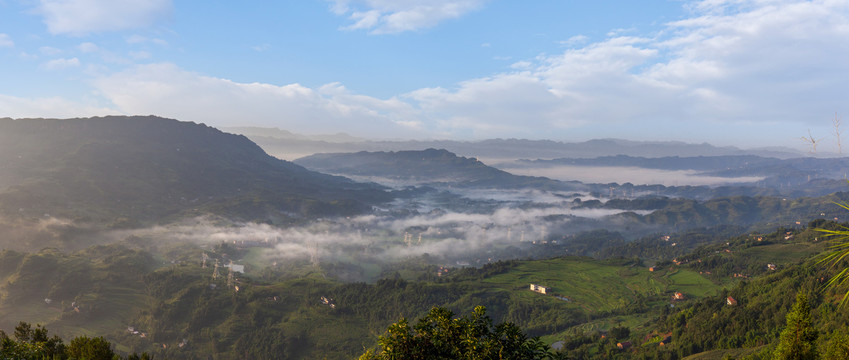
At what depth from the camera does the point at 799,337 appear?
3900 centimetres

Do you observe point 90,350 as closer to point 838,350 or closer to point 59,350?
point 59,350

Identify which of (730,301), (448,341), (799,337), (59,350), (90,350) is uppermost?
(448,341)

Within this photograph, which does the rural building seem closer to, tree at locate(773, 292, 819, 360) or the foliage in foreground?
tree at locate(773, 292, 819, 360)

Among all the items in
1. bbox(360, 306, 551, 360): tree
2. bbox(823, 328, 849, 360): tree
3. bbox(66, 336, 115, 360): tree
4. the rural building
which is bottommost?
the rural building

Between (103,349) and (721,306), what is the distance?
208 metres

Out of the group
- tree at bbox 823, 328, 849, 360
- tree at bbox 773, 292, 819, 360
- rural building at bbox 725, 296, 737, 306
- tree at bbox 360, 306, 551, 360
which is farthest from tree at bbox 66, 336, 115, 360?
rural building at bbox 725, 296, 737, 306

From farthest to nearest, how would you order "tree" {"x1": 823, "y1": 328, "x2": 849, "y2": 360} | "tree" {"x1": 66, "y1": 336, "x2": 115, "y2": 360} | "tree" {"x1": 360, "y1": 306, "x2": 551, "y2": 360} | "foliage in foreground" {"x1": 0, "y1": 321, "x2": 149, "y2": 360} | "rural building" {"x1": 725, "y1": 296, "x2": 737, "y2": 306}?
1. "rural building" {"x1": 725, "y1": 296, "x2": 737, "y2": 306}
2. "tree" {"x1": 66, "y1": 336, "x2": 115, "y2": 360}
3. "foliage in foreground" {"x1": 0, "y1": 321, "x2": 149, "y2": 360}
4. "tree" {"x1": 823, "y1": 328, "x2": 849, "y2": 360}
5. "tree" {"x1": 360, "y1": 306, "x2": 551, "y2": 360}

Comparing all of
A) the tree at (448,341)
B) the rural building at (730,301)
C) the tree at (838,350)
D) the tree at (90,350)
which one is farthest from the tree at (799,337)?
the rural building at (730,301)

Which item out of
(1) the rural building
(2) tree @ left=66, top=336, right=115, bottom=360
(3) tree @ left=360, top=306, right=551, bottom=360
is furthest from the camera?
(1) the rural building

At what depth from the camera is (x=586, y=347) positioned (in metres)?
157

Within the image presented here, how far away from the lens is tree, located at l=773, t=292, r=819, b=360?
38438 mm

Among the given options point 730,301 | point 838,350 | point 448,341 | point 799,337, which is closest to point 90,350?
point 448,341

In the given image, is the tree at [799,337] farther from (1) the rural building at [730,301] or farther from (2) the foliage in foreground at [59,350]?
(1) the rural building at [730,301]

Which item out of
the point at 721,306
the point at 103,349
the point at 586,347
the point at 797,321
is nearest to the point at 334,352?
the point at 586,347
